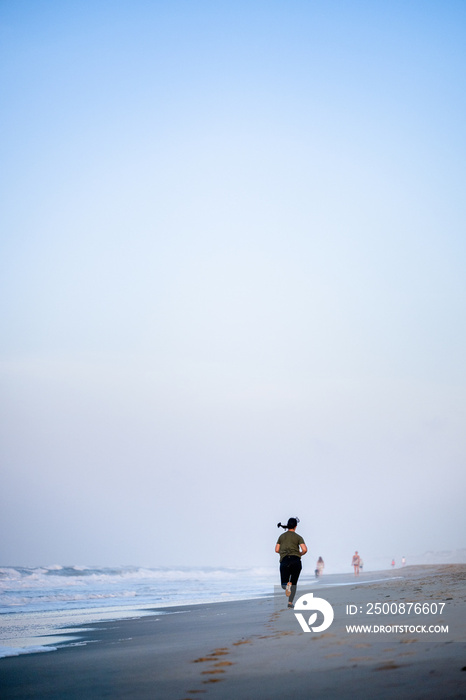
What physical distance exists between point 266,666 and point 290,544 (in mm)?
7835

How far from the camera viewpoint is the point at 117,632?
1191 centimetres

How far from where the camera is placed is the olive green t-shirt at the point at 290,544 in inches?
521

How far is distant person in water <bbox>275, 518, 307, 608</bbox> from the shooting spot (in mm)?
13133

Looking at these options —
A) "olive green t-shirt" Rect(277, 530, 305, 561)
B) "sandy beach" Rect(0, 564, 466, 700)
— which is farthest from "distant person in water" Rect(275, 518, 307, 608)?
"sandy beach" Rect(0, 564, 466, 700)

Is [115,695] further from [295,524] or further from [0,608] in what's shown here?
[0,608]

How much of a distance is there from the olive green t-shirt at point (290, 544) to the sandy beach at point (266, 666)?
3.64m

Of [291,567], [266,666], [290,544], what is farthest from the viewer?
[290,544]

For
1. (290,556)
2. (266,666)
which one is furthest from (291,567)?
(266,666)

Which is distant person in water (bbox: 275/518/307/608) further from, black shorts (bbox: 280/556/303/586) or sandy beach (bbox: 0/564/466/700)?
sandy beach (bbox: 0/564/466/700)

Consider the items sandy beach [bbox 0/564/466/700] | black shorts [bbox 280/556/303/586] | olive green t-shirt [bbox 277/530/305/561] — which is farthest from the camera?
olive green t-shirt [bbox 277/530/305/561]

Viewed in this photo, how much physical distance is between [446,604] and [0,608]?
16751mm

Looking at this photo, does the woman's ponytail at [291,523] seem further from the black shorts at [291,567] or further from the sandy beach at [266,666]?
the sandy beach at [266,666]

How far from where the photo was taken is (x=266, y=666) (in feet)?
18.7

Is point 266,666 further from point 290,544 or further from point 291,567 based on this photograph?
point 290,544
